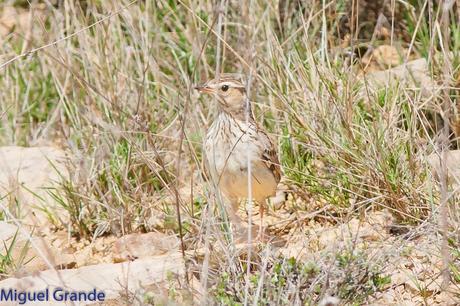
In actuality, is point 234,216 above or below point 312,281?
above

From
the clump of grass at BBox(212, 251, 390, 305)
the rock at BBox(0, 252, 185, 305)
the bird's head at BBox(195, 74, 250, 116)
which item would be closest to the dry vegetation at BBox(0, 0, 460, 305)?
the clump of grass at BBox(212, 251, 390, 305)

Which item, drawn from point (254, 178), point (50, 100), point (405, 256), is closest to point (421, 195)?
point (405, 256)

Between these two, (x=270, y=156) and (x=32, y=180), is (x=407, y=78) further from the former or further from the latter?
(x=32, y=180)

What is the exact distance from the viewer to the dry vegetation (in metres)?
4.69

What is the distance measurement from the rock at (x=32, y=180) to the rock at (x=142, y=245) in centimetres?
59

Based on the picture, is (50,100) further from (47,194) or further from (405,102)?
(405,102)

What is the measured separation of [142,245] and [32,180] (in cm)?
119

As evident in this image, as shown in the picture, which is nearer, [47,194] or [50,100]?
[47,194]

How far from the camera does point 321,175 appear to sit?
5.95 m

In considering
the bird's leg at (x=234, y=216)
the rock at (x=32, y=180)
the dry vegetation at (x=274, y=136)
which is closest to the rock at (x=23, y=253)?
the dry vegetation at (x=274, y=136)

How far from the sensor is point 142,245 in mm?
5656

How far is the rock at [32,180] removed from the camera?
6005 mm

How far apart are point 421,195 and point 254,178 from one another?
36.6 inches

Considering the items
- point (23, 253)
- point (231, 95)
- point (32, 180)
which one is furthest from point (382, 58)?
point (23, 253)
